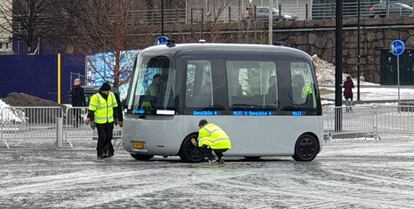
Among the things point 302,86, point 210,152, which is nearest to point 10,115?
point 210,152

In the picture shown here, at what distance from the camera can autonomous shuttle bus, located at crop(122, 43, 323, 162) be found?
1981cm

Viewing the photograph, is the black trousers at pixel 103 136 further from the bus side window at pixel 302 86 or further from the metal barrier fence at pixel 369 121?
the metal barrier fence at pixel 369 121

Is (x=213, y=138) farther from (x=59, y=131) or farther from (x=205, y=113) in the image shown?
(x=59, y=131)

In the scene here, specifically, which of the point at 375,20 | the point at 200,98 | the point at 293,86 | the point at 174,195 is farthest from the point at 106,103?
the point at 375,20

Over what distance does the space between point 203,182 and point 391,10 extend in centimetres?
4725

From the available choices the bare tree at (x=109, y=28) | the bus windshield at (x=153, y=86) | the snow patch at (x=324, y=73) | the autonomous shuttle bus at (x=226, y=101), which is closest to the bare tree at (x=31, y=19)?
the snow patch at (x=324, y=73)

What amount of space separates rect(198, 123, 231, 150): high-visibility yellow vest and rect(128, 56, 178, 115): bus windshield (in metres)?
0.86

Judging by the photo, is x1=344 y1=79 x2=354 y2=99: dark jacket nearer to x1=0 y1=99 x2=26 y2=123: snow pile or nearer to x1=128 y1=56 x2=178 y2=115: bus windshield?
x1=0 y1=99 x2=26 y2=123: snow pile

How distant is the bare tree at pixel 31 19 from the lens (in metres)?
67.1

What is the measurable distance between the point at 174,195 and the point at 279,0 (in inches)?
2322

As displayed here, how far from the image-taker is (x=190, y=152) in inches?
786

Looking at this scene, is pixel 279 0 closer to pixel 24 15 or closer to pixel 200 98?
pixel 24 15

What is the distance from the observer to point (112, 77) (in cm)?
3500

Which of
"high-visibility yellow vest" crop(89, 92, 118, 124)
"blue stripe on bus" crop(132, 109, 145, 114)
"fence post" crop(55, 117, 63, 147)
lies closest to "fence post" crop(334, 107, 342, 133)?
"fence post" crop(55, 117, 63, 147)
